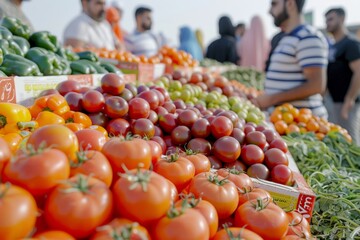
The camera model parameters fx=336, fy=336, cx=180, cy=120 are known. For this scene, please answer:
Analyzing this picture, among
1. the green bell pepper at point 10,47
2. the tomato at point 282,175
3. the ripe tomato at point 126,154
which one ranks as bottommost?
the tomato at point 282,175

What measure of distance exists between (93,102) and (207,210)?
1115mm

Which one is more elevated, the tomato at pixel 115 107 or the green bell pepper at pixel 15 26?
the green bell pepper at pixel 15 26

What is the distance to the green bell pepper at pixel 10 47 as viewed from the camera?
101 inches

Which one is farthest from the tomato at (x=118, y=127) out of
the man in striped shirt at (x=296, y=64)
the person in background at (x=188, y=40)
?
the person in background at (x=188, y=40)

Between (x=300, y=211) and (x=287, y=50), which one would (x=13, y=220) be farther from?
(x=287, y=50)

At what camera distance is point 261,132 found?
211 centimetres

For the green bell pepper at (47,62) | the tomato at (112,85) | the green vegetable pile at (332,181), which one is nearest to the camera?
the green vegetable pile at (332,181)

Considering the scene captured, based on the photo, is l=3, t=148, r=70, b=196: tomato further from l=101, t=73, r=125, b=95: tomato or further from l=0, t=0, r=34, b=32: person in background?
l=0, t=0, r=34, b=32: person in background

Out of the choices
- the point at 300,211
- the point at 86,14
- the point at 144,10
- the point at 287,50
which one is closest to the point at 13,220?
the point at 300,211

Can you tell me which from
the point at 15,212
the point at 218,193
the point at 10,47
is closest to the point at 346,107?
the point at 10,47

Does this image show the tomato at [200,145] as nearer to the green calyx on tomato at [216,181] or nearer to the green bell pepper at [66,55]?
the green calyx on tomato at [216,181]

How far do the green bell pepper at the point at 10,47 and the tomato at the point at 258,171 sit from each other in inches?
79.1

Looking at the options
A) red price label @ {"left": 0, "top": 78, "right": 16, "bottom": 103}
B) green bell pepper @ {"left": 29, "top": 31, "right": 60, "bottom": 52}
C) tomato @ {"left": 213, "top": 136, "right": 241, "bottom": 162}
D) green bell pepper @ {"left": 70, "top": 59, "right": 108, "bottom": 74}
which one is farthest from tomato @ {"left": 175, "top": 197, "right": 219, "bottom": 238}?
green bell pepper @ {"left": 29, "top": 31, "right": 60, "bottom": 52}

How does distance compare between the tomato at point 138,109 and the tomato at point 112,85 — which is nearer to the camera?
the tomato at point 138,109
